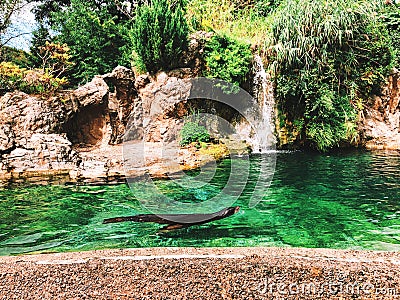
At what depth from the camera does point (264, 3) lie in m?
11.4

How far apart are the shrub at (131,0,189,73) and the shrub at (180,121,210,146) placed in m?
1.86

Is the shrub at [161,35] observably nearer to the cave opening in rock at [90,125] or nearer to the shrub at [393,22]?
the cave opening in rock at [90,125]

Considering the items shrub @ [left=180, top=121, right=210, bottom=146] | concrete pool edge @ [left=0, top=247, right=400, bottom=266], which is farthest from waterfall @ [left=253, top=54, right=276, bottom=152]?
concrete pool edge @ [left=0, top=247, right=400, bottom=266]

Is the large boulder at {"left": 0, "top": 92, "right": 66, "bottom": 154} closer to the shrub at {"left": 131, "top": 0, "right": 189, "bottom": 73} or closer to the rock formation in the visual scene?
the shrub at {"left": 131, "top": 0, "right": 189, "bottom": 73}

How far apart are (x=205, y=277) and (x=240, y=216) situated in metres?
2.11

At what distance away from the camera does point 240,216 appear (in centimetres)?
397

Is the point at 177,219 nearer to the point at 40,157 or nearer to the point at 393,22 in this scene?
the point at 40,157

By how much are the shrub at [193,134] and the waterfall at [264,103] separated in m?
1.85

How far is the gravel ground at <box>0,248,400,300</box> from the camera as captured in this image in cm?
180

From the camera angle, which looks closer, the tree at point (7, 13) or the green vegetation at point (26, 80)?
the green vegetation at point (26, 80)

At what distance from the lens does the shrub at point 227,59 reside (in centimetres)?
814

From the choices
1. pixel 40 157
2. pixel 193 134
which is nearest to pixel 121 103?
pixel 193 134

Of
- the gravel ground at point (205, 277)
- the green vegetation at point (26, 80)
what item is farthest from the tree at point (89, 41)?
the gravel ground at point (205, 277)

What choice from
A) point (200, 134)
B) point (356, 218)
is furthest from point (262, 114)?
point (356, 218)
